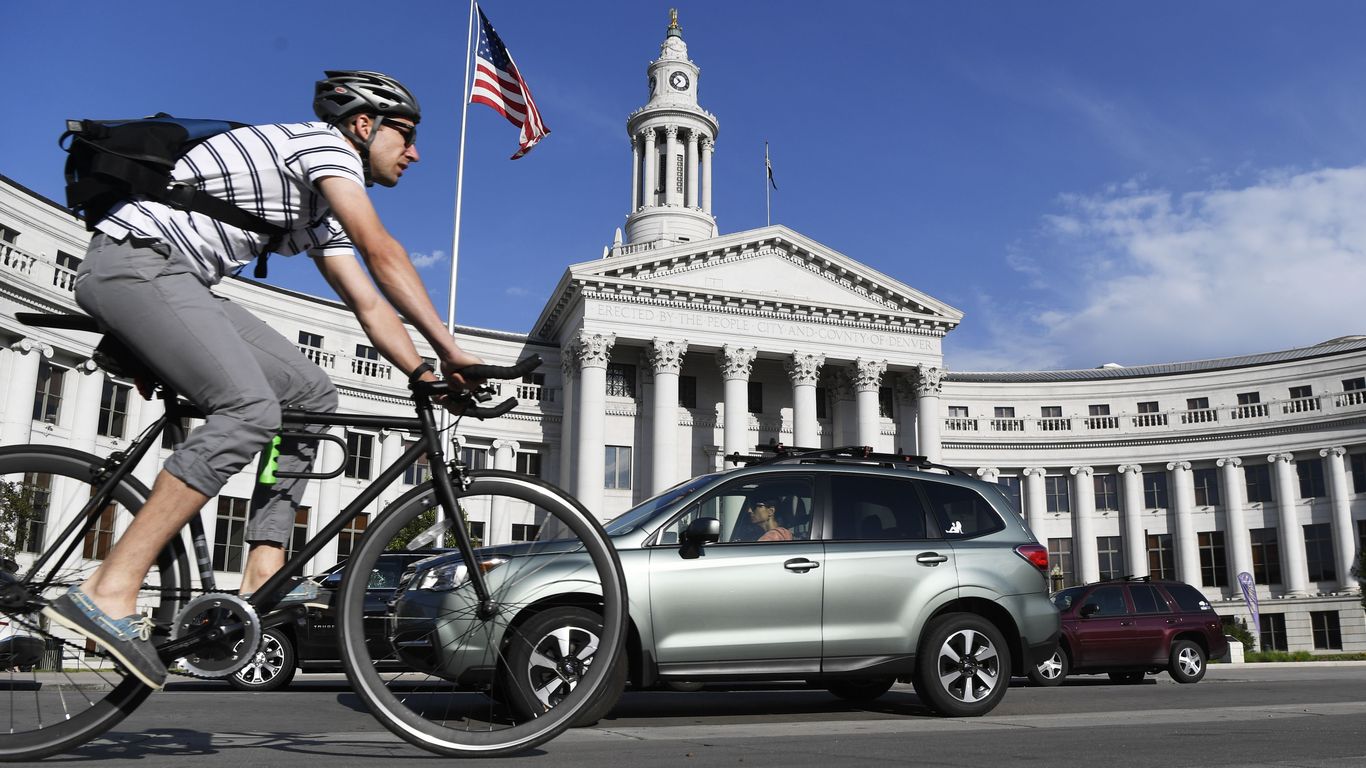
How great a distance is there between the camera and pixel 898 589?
8180 mm

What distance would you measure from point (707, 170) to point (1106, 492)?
30531mm

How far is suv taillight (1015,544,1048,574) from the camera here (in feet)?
28.7

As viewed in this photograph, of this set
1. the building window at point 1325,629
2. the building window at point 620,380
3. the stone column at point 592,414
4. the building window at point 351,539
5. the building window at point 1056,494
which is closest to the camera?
the building window at point 351,539

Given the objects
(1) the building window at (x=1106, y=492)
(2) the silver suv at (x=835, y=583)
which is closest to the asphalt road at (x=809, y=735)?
(2) the silver suv at (x=835, y=583)

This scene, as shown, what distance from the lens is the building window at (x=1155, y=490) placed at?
2269 inches

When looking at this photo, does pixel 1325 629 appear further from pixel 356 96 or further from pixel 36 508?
pixel 36 508

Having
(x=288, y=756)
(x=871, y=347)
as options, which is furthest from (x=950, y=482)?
(x=871, y=347)

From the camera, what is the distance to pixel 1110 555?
5772 centimetres

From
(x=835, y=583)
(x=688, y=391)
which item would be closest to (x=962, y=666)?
(x=835, y=583)

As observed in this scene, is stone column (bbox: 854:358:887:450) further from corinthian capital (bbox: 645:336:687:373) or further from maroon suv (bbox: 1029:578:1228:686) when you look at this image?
maroon suv (bbox: 1029:578:1228:686)

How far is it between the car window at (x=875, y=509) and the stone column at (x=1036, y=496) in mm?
52119

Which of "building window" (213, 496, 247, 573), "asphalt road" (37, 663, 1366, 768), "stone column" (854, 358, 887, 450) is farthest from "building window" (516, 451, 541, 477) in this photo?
"asphalt road" (37, 663, 1366, 768)

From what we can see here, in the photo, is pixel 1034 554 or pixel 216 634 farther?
pixel 1034 554

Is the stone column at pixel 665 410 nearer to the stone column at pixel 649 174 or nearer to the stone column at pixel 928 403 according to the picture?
the stone column at pixel 928 403
